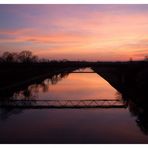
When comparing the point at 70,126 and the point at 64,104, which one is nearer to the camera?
the point at 70,126

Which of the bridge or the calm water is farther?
the bridge

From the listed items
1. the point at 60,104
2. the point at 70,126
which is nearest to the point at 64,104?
the point at 60,104

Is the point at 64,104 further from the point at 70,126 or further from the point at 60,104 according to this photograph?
the point at 70,126

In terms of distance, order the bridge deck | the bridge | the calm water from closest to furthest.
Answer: the calm water, the bridge, the bridge deck

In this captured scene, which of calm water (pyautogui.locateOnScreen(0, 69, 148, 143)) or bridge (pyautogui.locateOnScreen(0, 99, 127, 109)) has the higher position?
calm water (pyautogui.locateOnScreen(0, 69, 148, 143))

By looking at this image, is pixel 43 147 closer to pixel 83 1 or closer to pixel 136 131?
pixel 83 1

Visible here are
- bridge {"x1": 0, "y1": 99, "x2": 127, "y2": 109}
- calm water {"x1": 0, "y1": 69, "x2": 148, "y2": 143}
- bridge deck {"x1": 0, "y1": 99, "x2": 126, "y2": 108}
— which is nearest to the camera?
calm water {"x1": 0, "y1": 69, "x2": 148, "y2": 143}

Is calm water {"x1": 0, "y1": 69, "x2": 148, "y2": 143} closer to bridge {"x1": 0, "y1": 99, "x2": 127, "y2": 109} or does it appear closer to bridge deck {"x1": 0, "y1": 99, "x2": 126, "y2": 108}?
bridge {"x1": 0, "y1": 99, "x2": 127, "y2": 109}

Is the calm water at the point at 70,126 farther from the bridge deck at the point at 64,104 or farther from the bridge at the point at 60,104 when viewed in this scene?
the bridge deck at the point at 64,104

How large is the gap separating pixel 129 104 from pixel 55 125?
761 cm

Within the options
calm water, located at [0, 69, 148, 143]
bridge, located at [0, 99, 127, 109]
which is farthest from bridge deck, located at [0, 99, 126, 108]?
calm water, located at [0, 69, 148, 143]

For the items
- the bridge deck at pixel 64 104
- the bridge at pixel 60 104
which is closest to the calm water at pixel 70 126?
the bridge at pixel 60 104

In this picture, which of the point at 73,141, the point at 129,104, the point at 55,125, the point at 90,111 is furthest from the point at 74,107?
the point at 73,141

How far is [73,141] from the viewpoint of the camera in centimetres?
1253
